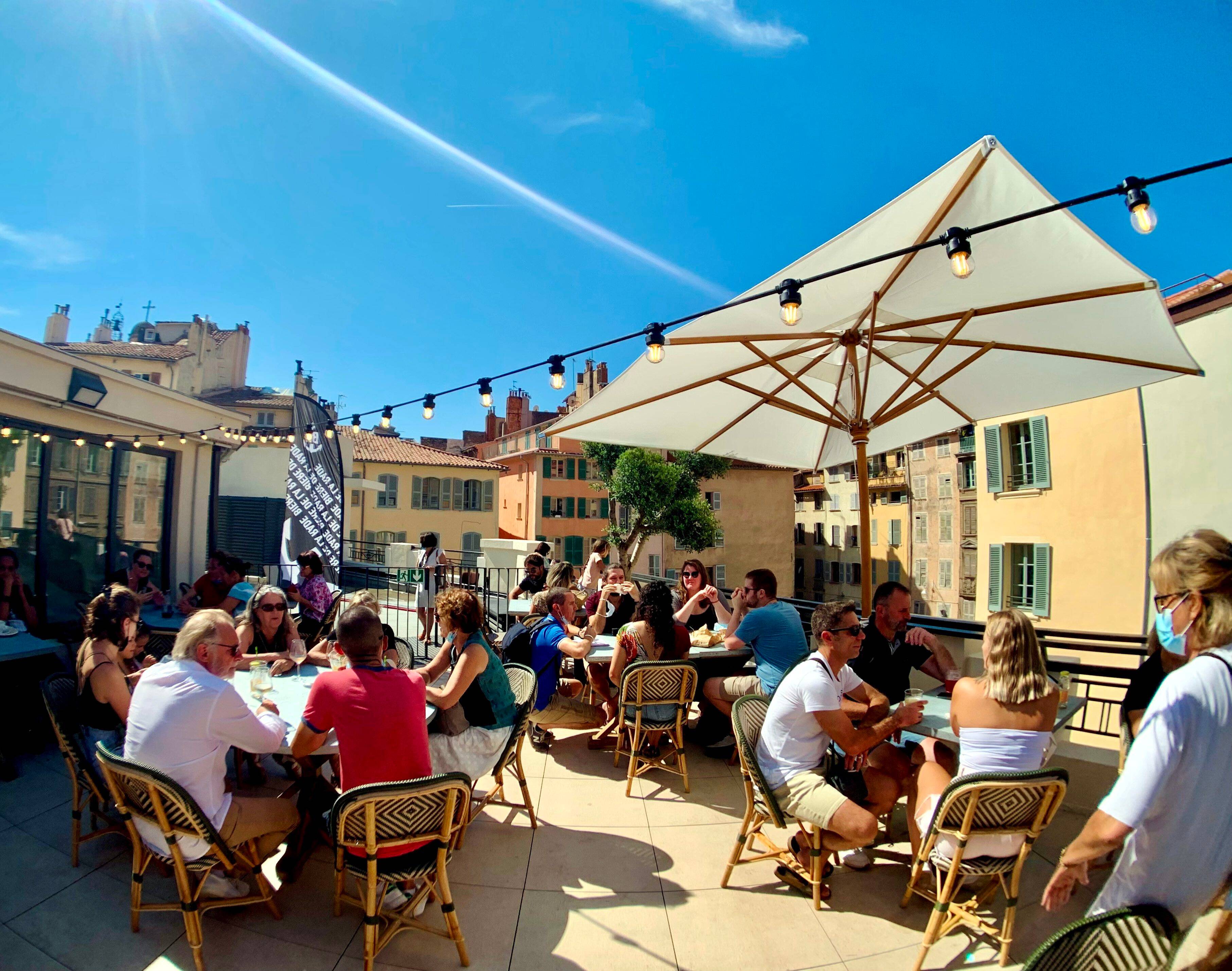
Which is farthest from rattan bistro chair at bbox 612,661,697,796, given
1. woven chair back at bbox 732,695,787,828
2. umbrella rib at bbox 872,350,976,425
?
umbrella rib at bbox 872,350,976,425

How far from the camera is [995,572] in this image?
615 inches

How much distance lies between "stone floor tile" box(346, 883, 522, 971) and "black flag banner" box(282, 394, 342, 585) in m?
5.20

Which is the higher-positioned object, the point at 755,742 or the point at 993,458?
the point at 993,458

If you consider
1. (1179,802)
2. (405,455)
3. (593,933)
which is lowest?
(593,933)

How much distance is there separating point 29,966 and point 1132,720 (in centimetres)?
472

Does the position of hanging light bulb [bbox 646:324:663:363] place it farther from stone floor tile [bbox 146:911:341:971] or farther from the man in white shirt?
stone floor tile [bbox 146:911:341:971]

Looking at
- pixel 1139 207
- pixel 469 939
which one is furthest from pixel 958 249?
pixel 469 939

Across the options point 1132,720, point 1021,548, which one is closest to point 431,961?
point 1132,720

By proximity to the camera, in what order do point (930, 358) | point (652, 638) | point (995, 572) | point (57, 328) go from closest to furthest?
1. point (930, 358)
2. point (652, 638)
3. point (995, 572)
4. point (57, 328)

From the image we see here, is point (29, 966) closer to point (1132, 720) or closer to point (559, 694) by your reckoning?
point (559, 694)

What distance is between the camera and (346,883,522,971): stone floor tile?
2.45m

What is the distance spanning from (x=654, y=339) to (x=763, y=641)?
2132 millimetres

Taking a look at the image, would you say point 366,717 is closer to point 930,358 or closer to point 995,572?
point 930,358

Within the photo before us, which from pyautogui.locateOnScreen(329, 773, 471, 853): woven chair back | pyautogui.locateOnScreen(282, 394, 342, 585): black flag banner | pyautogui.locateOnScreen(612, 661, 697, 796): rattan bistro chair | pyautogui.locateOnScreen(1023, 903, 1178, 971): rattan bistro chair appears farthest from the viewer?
pyautogui.locateOnScreen(282, 394, 342, 585): black flag banner
